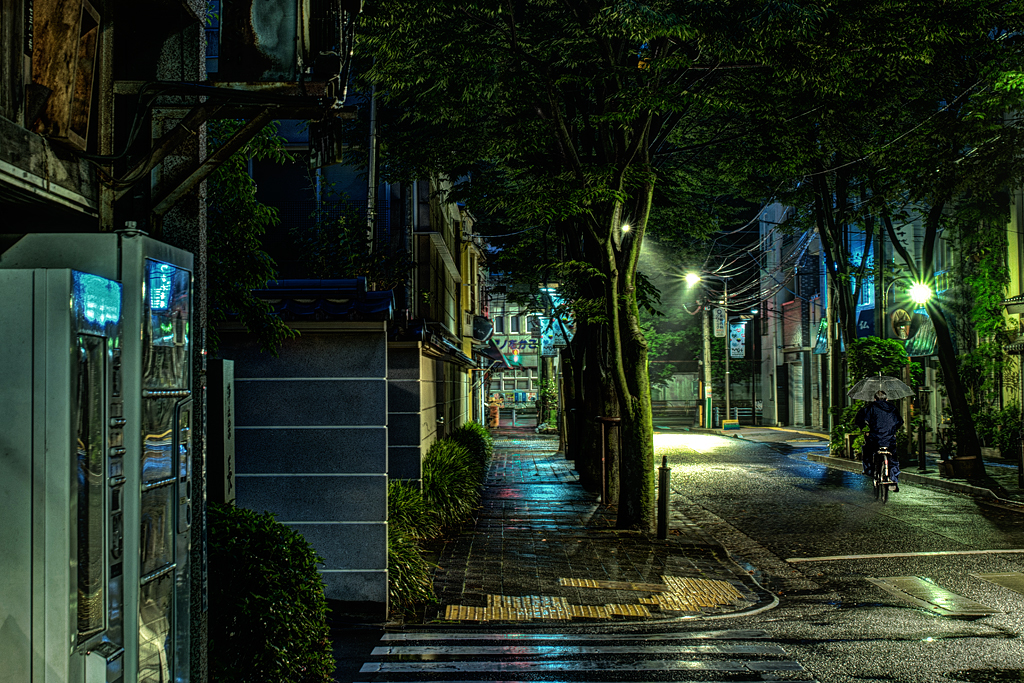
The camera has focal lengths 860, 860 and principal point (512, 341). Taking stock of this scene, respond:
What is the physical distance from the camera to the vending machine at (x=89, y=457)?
2.97 m

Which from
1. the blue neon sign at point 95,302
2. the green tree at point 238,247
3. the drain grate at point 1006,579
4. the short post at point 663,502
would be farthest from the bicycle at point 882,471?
the blue neon sign at point 95,302

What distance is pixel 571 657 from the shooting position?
7270 millimetres

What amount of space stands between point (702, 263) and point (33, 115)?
1665 inches

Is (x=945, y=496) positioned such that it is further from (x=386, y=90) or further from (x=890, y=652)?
(x=386, y=90)

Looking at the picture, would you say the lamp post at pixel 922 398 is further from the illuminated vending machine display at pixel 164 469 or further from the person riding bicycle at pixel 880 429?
the illuminated vending machine display at pixel 164 469

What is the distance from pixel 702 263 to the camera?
146ft

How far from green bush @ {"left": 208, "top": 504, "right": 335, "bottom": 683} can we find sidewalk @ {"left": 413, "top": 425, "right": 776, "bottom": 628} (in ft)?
10.9

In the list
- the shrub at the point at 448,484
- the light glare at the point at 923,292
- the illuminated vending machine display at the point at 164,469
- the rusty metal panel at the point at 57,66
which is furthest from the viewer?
the light glare at the point at 923,292

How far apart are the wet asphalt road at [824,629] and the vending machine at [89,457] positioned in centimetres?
373

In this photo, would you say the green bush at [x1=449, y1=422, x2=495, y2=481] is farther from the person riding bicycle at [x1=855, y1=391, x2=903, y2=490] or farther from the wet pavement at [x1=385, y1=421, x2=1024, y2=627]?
the person riding bicycle at [x1=855, y1=391, x2=903, y2=490]

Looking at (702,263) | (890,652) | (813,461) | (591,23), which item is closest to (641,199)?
(591,23)

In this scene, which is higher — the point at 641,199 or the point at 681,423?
the point at 641,199

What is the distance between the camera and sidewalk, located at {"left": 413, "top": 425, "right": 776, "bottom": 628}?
905 cm

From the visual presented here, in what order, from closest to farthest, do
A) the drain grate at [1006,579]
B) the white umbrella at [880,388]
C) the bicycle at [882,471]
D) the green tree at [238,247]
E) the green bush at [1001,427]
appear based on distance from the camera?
the green tree at [238,247], the drain grate at [1006,579], the bicycle at [882,471], the white umbrella at [880,388], the green bush at [1001,427]
